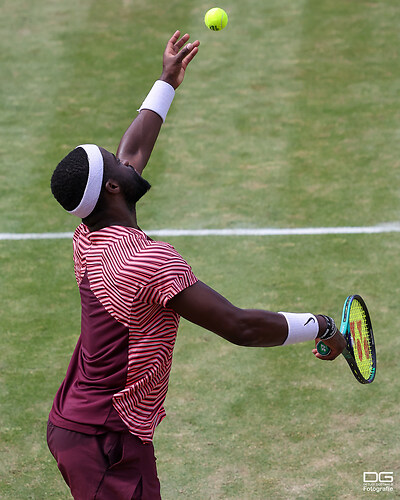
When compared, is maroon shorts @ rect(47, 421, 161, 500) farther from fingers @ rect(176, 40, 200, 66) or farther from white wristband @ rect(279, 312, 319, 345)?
fingers @ rect(176, 40, 200, 66)

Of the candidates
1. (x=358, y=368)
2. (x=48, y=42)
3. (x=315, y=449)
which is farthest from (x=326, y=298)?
(x=48, y=42)

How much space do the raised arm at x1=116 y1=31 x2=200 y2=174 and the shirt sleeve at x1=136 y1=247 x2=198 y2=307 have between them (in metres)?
1.23

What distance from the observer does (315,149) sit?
33.6 feet

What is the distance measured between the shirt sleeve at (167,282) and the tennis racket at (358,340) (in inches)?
52.0

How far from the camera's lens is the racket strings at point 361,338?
17.4 feet

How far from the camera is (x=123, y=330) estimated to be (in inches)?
165

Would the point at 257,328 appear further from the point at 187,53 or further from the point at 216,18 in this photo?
the point at 216,18

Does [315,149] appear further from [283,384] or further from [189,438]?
[189,438]

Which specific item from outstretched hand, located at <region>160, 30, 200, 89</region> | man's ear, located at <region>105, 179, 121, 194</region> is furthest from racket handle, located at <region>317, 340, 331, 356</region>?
outstretched hand, located at <region>160, 30, 200, 89</region>

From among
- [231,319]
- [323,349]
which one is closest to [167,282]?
[231,319]

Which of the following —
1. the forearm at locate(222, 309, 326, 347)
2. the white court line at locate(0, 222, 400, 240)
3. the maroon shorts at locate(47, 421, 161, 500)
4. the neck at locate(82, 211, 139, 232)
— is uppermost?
the neck at locate(82, 211, 139, 232)

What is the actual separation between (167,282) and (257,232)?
491cm

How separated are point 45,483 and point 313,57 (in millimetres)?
7794

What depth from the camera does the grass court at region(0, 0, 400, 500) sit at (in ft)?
20.3
